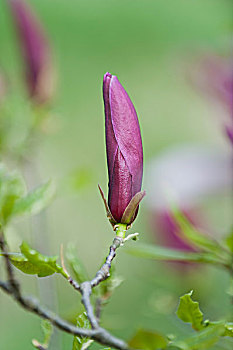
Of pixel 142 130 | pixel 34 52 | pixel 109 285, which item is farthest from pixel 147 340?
pixel 142 130

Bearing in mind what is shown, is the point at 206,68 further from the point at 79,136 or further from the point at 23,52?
the point at 79,136

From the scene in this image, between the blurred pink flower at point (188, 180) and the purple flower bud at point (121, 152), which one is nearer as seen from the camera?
the purple flower bud at point (121, 152)

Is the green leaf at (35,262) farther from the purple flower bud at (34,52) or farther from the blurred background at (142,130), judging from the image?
the purple flower bud at (34,52)

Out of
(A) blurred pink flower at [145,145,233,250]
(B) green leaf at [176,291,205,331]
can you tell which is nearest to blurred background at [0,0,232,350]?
(A) blurred pink flower at [145,145,233,250]

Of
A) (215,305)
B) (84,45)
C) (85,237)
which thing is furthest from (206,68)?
(84,45)

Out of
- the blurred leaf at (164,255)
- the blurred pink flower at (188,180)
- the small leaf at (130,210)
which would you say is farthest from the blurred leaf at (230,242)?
the blurred pink flower at (188,180)

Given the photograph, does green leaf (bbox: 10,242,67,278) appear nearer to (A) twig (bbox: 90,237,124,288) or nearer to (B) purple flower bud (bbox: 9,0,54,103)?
(A) twig (bbox: 90,237,124,288)
